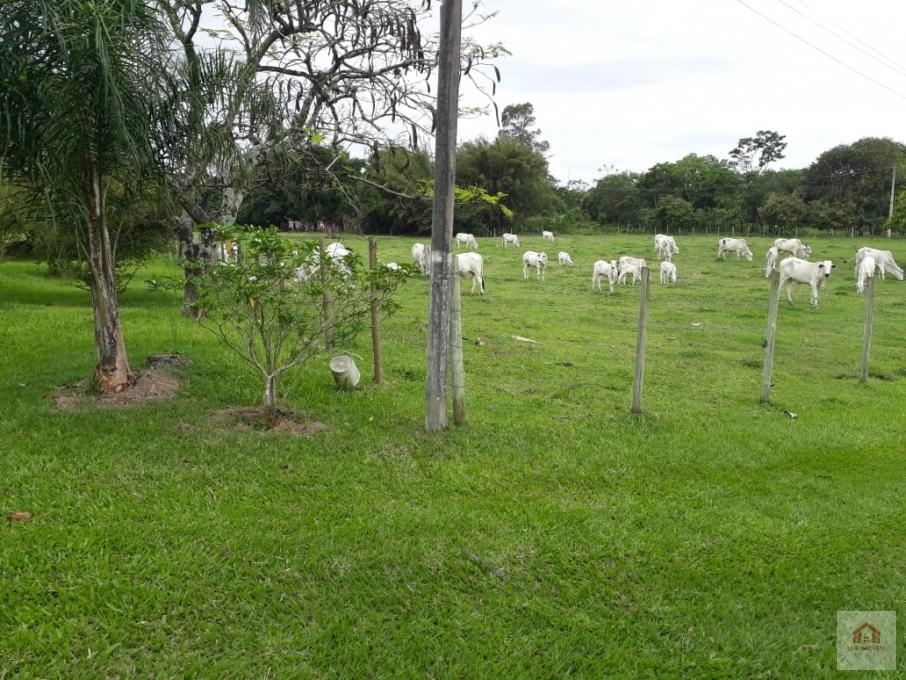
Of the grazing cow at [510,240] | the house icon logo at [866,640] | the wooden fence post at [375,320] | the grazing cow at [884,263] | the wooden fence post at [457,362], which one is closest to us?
the house icon logo at [866,640]

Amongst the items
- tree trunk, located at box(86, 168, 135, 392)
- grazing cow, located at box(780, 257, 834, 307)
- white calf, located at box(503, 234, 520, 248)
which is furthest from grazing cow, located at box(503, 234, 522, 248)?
tree trunk, located at box(86, 168, 135, 392)

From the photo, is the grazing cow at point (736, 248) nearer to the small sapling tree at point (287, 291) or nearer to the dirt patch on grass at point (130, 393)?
the small sapling tree at point (287, 291)

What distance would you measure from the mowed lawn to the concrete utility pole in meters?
0.42

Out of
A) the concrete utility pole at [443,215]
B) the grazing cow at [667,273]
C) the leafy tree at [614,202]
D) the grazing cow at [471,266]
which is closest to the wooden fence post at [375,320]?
the concrete utility pole at [443,215]

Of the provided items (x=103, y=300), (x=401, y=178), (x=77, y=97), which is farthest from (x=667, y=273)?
(x=77, y=97)

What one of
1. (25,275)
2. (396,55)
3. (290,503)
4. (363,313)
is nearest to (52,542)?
(290,503)

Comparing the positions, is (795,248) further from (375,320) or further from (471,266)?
(375,320)

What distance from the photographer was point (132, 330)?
9.24 meters

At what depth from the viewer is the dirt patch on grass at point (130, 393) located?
6.00m

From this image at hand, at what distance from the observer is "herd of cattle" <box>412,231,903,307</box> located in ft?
57.1

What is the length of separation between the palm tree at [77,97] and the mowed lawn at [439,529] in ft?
6.68

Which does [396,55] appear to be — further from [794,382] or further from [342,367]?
[794,382]

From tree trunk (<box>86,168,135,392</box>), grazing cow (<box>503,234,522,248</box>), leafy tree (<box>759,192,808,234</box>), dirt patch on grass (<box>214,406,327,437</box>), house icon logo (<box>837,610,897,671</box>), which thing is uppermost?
leafy tree (<box>759,192,808,234</box>)

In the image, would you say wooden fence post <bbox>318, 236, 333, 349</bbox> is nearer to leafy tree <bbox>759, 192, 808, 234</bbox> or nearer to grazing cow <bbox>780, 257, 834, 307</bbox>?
grazing cow <bbox>780, 257, 834, 307</bbox>
